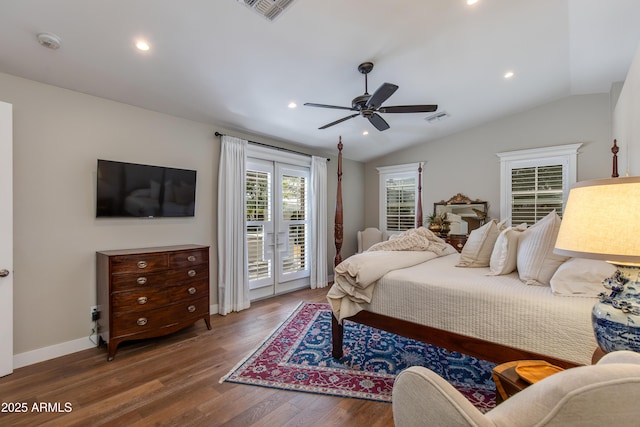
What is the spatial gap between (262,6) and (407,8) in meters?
1.16

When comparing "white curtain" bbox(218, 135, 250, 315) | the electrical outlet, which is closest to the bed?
"white curtain" bbox(218, 135, 250, 315)

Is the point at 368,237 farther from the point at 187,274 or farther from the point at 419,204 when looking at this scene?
the point at 187,274

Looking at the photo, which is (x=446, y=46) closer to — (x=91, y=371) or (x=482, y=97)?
(x=482, y=97)

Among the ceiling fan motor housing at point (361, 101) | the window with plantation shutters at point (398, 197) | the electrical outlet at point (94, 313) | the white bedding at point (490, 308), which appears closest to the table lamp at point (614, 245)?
the white bedding at point (490, 308)

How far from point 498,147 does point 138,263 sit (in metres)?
5.51

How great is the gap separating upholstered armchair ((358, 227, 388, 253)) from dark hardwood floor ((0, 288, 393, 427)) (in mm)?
3512

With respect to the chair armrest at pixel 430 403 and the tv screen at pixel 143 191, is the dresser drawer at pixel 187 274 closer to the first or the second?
the tv screen at pixel 143 191

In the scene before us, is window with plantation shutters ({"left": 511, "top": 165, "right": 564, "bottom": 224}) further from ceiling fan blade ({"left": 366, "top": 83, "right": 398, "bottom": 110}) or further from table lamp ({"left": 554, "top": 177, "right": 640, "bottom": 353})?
table lamp ({"left": 554, "top": 177, "right": 640, "bottom": 353})

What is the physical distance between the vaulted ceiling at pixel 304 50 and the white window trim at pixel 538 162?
92cm

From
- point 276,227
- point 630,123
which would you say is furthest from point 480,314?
point 276,227

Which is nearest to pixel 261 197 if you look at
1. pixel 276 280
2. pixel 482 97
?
pixel 276 280

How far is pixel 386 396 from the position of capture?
208 cm

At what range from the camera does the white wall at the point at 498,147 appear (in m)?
4.22

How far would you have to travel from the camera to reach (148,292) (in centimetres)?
283
